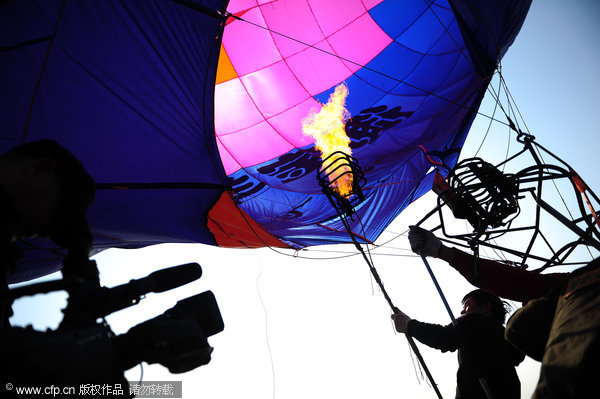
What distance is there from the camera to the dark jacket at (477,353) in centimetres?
198

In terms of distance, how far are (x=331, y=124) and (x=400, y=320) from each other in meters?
2.51

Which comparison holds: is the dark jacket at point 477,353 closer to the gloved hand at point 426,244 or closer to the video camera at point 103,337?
the gloved hand at point 426,244

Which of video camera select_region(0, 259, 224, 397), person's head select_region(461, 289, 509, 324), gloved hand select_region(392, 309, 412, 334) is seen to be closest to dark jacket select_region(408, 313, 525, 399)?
gloved hand select_region(392, 309, 412, 334)

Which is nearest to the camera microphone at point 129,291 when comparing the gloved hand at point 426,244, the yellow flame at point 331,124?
the gloved hand at point 426,244

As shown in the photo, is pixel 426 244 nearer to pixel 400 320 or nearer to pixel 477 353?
pixel 400 320

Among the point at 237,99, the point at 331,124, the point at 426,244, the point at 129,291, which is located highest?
the point at 237,99

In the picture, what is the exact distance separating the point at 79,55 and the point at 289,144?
231 centimetres

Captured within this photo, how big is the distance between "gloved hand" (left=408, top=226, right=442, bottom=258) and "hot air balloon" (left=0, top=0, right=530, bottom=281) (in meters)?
1.40

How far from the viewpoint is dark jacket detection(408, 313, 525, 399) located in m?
1.98

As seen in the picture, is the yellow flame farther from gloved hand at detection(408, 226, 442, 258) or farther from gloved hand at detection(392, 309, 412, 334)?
gloved hand at detection(392, 309, 412, 334)

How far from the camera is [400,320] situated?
7.88 feet

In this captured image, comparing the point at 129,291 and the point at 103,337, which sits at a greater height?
the point at 129,291

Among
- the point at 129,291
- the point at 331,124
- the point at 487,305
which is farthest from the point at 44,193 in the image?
the point at 331,124

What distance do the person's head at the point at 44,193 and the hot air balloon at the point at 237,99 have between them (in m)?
1.72
